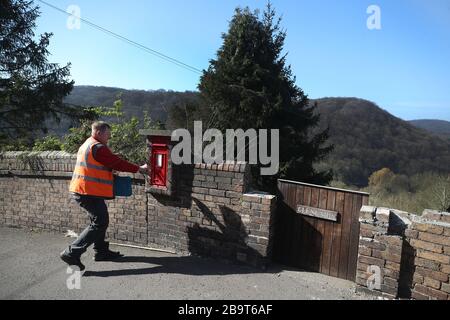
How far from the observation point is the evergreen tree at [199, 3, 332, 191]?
39.9 ft

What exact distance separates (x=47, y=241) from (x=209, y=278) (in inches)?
128

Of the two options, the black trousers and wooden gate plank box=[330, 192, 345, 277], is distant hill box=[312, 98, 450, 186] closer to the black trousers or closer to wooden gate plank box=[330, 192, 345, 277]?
wooden gate plank box=[330, 192, 345, 277]

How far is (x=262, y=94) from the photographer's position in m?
12.0

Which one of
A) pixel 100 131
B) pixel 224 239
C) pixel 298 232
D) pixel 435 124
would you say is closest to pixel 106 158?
pixel 100 131

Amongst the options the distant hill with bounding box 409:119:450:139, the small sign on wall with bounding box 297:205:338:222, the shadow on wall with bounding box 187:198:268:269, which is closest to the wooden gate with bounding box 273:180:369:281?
the small sign on wall with bounding box 297:205:338:222

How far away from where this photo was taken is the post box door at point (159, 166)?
17.0ft

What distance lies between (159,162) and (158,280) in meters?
1.74

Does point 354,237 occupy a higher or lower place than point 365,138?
lower

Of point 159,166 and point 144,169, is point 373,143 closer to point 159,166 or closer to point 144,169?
point 159,166

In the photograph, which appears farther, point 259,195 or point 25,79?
point 25,79

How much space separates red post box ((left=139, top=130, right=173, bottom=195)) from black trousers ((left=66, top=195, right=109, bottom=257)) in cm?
92

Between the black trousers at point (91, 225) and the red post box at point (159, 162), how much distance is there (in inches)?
36.0

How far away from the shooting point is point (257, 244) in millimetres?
4758

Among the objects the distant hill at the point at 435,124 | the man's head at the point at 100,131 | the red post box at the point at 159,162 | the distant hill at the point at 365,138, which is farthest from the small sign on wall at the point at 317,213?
the distant hill at the point at 435,124
